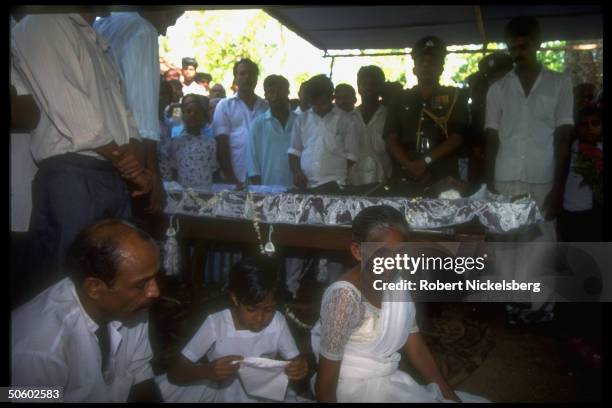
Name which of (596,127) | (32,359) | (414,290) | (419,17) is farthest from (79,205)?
(419,17)

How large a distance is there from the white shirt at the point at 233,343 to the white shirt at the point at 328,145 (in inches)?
84.0

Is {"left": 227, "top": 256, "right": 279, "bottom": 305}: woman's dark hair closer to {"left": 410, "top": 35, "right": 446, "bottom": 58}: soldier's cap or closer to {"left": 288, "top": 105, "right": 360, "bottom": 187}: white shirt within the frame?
{"left": 288, "top": 105, "right": 360, "bottom": 187}: white shirt

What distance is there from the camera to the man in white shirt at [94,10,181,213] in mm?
2314

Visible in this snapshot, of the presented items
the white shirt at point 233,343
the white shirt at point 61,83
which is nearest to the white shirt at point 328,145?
the white shirt at point 233,343

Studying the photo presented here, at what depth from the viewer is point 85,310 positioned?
63.8 inches

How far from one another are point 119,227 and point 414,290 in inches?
52.8

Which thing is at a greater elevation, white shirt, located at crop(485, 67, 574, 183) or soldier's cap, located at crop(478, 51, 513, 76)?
soldier's cap, located at crop(478, 51, 513, 76)

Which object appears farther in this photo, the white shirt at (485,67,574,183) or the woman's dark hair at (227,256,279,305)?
the white shirt at (485,67,574,183)

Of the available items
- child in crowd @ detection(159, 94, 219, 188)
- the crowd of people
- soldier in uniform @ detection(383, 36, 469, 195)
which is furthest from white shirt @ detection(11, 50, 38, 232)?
soldier in uniform @ detection(383, 36, 469, 195)

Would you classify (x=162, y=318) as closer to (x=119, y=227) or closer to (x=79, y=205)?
(x=79, y=205)

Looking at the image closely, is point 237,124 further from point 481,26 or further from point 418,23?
point 481,26

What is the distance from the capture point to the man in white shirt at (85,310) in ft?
4.84

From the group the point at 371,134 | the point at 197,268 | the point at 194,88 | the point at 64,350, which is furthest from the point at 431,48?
the point at 194,88

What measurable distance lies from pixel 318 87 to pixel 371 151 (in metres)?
0.74
